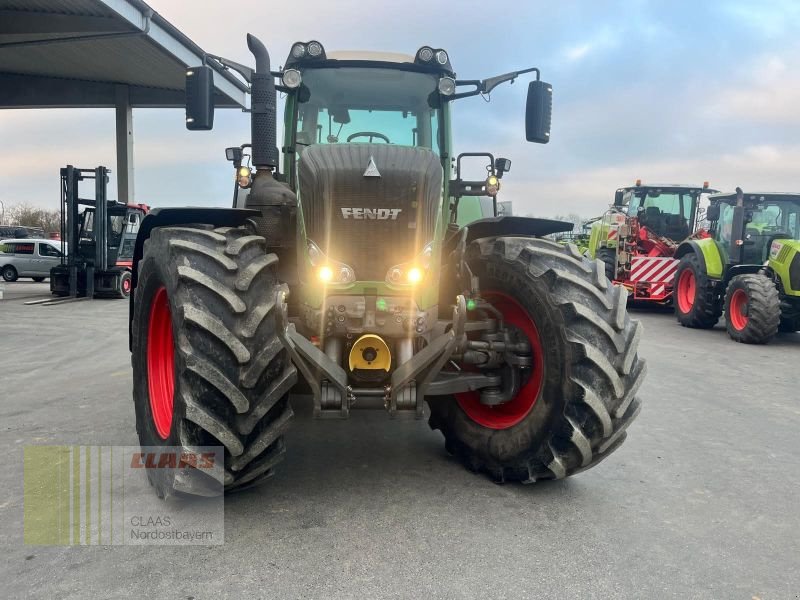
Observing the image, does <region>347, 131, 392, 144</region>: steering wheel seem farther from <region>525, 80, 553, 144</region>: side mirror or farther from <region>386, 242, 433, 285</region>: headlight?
<region>386, 242, 433, 285</region>: headlight

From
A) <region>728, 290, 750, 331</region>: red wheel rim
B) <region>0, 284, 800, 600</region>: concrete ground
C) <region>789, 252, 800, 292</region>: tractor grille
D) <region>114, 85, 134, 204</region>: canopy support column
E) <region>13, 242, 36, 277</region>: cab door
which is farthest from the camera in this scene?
<region>114, 85, 134, 204</region>: canopy support column

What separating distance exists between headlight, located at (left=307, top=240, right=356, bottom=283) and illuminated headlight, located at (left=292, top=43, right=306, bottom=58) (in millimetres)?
1544

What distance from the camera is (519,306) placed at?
358 cm

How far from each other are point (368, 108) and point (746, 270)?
9.24m

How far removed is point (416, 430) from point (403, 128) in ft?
7.34

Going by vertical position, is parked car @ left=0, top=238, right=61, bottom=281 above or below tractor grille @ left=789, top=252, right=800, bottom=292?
below

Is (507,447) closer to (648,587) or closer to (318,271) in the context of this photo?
(648,587)

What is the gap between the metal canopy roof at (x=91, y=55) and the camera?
1653 cm

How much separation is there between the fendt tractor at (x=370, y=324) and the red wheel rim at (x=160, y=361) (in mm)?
14

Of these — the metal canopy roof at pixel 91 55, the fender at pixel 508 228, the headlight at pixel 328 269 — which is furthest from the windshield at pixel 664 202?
the headlight at pixel 328 269

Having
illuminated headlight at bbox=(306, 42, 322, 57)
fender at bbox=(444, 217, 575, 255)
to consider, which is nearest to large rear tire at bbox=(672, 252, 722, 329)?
fender at bbox=(444, 217, 575, 255)

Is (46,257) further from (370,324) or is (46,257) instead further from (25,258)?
(370,324)

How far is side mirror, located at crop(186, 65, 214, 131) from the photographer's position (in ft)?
12.9

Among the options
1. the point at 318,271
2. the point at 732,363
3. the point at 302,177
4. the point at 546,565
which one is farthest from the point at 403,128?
the point at 732,363
